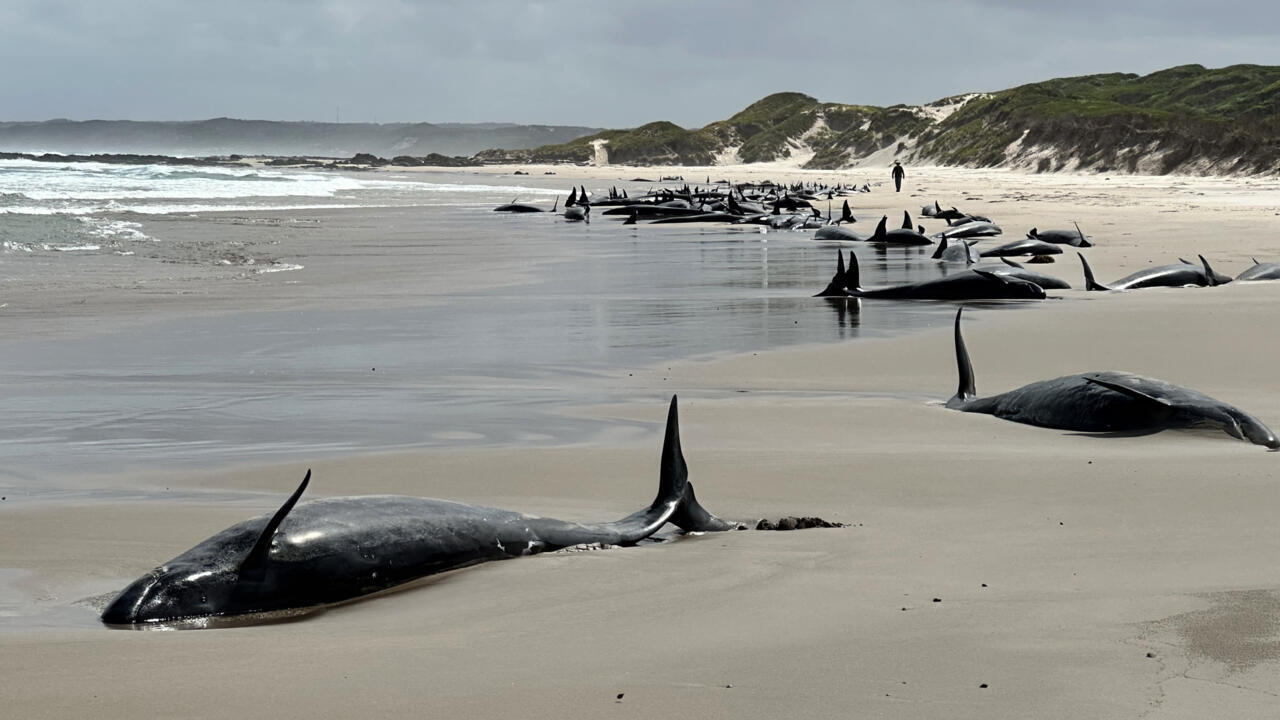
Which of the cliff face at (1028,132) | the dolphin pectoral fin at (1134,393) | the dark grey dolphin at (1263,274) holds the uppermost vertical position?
the cliff face at (1028,132)

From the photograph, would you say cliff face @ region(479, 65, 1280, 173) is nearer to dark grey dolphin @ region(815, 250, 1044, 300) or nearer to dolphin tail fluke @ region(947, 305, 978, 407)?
dark grey dolphin @ region(815, 250, 1044, 300)

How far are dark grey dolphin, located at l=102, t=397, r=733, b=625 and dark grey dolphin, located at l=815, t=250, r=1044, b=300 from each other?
7.84 m

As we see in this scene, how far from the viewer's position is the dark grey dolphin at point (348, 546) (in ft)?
12.3

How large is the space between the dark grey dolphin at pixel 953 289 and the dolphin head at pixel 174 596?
29.1ft

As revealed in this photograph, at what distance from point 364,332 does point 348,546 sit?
21.4 feet

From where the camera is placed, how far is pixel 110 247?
18953 millimetres

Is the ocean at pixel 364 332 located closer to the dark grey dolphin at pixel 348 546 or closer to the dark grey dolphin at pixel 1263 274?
the dark grey dolphin at pixel 348 546

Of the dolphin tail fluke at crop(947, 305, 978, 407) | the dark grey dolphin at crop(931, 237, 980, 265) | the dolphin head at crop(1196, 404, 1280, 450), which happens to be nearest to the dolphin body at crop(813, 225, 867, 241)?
the dark grey dolphin at crop(931, 237, 980, 265)

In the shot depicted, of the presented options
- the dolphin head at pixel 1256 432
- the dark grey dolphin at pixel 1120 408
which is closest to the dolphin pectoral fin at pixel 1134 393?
the dark grey dolphin at pixel 1120 408

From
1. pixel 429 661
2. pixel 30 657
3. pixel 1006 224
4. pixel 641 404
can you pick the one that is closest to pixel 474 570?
pixel 429 661

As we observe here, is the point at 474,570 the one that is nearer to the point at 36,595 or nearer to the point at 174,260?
the point at 36,595

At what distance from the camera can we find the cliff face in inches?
2013

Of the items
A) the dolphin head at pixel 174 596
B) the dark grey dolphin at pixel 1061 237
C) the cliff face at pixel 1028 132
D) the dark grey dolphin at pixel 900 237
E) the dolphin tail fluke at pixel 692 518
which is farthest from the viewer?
the cliff face at pixel 1028 132

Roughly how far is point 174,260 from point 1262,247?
561 inches
